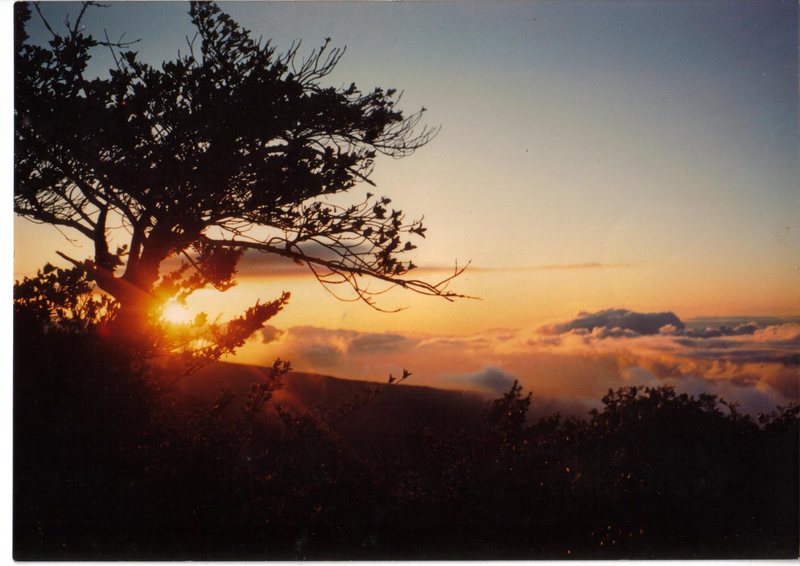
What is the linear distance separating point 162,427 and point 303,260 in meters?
1.66

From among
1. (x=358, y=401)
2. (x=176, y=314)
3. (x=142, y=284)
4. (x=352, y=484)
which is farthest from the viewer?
(x=176, y=314)

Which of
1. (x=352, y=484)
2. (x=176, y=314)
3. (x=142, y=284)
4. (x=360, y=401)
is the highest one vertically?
(x=142, y=284)

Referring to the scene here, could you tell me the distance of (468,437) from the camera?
515 centimetres

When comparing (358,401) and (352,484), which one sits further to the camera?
(358,401)

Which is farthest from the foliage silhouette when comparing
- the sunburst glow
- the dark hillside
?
the sunburst glow

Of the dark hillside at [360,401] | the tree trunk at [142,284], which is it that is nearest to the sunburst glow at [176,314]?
the tree trunk at [142,284]

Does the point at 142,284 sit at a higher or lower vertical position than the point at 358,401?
higher

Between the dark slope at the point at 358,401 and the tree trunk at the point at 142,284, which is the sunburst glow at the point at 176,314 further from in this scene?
the dark slope at the point at 358,401

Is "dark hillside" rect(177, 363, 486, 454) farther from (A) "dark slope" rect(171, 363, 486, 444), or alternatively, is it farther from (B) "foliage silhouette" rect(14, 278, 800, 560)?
(B) "foliage silhouette" rect(14, 278, 800, 560)

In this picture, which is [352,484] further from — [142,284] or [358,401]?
[142,284]

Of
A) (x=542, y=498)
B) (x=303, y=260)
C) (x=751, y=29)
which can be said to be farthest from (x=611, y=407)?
(x=751, y=29)

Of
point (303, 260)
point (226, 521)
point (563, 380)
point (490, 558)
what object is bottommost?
point (490, 558)

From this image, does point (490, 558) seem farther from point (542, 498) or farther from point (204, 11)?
point (204, 11)

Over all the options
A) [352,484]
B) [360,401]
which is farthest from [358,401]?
[352,484]
